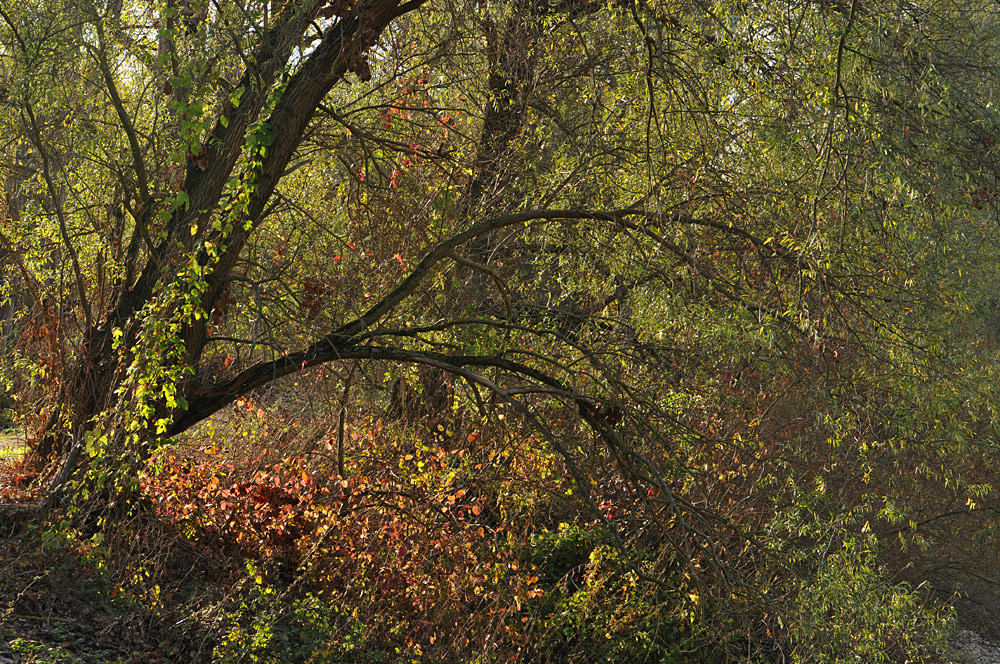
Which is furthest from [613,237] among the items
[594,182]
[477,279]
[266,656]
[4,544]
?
[4,544]

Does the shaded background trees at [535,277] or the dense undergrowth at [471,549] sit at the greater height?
the shaded background trees at [535,277]

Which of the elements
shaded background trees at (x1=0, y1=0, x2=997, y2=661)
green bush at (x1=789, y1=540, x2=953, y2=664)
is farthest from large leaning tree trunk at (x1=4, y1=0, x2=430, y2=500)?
green bush at (x1=789, y1=540, x2=953, y2=664)

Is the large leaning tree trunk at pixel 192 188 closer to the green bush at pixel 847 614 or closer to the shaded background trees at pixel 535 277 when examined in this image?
the shaded background trees at pixel 535 277

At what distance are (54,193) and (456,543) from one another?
13.5ft

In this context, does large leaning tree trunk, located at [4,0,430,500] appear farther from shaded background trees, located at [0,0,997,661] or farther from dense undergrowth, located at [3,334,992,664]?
dense undergrowth, located at [3,334,992,664]

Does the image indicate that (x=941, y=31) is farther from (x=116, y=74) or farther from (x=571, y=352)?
(x=116, y=74)

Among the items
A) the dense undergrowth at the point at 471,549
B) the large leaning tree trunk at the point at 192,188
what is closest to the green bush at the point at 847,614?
the dense undergrowth at the point at 471,549

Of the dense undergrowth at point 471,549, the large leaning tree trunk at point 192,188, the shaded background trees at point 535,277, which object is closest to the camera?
the large leaning tree trunk at point 192,188

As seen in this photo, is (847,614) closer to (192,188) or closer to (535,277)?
(535,277)

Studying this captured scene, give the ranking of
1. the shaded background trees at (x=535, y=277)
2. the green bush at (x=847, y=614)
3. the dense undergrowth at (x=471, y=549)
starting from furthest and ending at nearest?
the dense undergrowth at (x=471, y=549), the green bush at (x=847, y=614), the shaded background trees at (x=535, y=277)

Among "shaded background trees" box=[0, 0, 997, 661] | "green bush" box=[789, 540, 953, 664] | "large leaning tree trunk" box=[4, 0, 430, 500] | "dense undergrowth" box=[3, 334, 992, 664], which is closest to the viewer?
"large leaning tree trunk" box=[4, 0, 430, 500]

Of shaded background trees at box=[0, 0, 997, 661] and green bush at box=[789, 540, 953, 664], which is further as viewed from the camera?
green bush at box=[789, 540, 953, 664]

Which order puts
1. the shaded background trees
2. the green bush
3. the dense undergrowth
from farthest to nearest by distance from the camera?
the dense undergrowth, the green bush, the shaded background trees

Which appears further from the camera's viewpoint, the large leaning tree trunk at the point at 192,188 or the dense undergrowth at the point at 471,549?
the dense undergrowth at the point at 471,549
